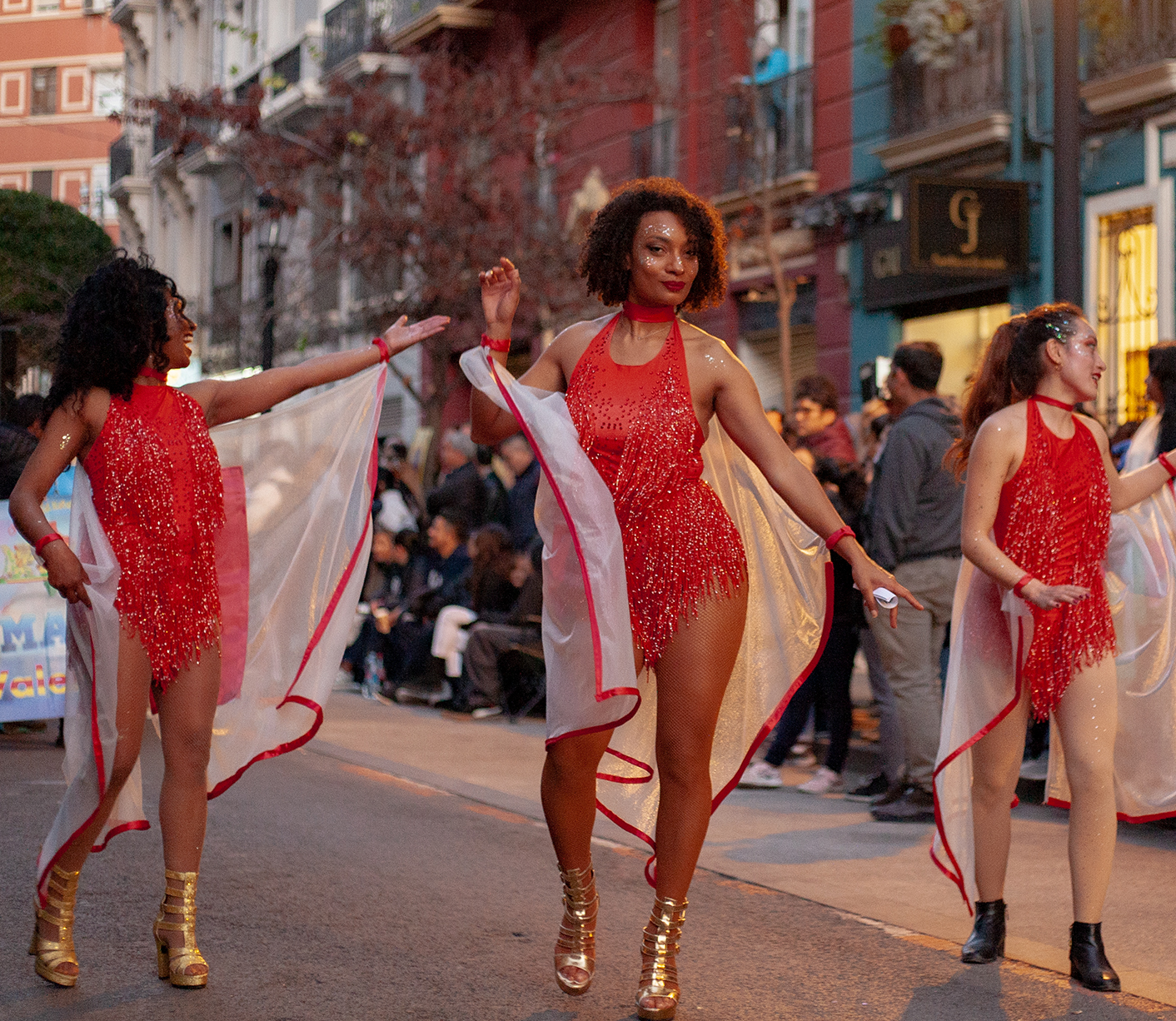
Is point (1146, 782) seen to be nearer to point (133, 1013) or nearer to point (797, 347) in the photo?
point (133, 1013)

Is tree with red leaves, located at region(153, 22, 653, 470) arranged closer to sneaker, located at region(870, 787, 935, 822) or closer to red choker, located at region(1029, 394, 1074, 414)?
sneaker, located at region(870, 787, 935, 822)

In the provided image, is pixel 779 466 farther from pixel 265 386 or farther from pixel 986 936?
pixel 986 936

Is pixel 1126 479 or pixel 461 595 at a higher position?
pixel 1126 479

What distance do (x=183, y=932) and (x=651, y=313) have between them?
6.94 ft

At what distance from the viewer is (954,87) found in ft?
53.0

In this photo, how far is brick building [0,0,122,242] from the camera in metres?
18.6

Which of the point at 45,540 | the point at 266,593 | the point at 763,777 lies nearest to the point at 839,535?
the point at 266,593

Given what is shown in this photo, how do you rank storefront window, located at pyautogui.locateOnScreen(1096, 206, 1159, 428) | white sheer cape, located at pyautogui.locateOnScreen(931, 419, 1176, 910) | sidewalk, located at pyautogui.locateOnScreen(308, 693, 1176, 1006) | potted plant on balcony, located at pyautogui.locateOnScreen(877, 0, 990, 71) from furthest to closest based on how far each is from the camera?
potted plant on balcony, located at pyautogui.locateOnScreen(877, 0, 990, 71)
storefront window, located at pyautogui.locateOnScreen(1096, 206, 1159, 428)
sidewalk, located at pyautogui.locateOnScreen(308, 693, 1176, 1006)
white sheer cape, located at pyautogui.locateOnScreen(931, 419, 1176, 910)

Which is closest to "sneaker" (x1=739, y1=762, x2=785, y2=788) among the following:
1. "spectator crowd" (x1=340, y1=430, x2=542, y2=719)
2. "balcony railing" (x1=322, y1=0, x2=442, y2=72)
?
"spectator crowd" (x1=340, y1=430, x2=542, y2=719)

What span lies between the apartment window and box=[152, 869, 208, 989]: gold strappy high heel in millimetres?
17122

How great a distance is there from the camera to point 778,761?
917cm

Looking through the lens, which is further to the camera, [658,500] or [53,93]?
[53,93]

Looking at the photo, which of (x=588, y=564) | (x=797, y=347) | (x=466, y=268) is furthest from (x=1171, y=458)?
(x=466, y=268)

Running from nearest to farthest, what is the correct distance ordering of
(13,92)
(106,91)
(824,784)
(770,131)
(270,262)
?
(824,784) → (13,92) → (770,131) → (270,262) → (106,91)
